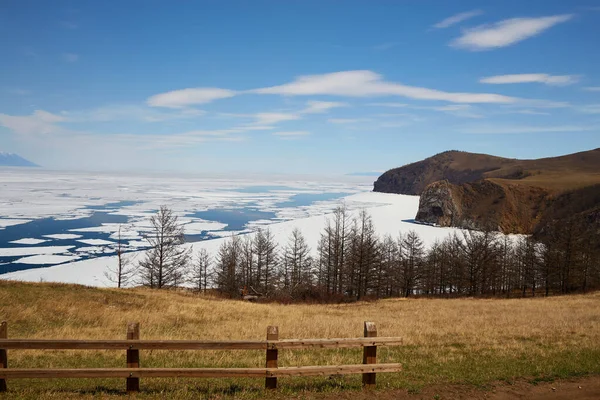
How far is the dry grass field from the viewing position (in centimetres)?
844

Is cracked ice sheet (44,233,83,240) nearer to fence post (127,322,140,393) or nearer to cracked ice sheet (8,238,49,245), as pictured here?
cracked ice sheet (8,238,49,245)

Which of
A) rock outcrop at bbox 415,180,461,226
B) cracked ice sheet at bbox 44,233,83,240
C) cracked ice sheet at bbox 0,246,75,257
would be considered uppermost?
rock outcrop at bbox 415,180,461,226

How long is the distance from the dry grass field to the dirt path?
230 millimetres

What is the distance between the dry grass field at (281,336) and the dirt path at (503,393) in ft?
0.76

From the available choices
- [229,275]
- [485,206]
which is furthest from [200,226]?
[485,206]

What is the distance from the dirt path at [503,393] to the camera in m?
8.18

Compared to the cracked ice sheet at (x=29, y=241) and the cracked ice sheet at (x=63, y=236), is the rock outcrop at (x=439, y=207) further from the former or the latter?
the cracked ice sheet at (x=29, y=241)

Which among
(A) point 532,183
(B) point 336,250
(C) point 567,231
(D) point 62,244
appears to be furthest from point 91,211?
(A) point 532,183

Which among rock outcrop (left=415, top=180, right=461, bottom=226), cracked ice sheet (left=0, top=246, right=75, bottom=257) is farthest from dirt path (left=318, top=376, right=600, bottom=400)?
rock outcrop (left=415, top=180, right=461, bottom=226)

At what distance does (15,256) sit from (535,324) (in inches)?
2334

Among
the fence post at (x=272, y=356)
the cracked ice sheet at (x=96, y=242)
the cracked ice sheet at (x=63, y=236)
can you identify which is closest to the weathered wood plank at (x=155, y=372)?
the fence post at (x=272, y=356)

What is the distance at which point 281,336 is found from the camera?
49.6 ft

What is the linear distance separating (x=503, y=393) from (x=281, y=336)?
8.22m

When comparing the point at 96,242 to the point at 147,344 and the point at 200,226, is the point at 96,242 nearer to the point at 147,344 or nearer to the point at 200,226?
the point at 200,226
